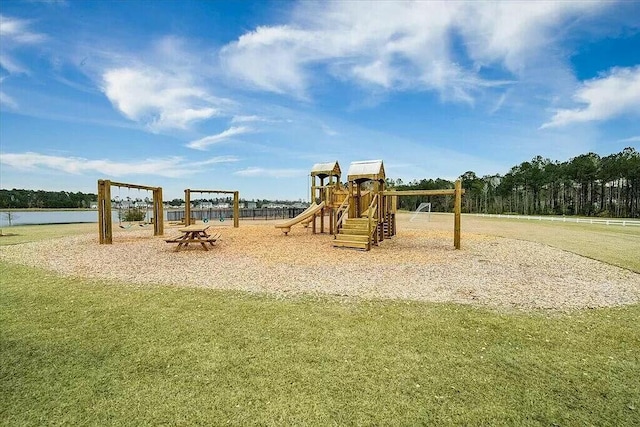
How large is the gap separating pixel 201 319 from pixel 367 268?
4.97 m

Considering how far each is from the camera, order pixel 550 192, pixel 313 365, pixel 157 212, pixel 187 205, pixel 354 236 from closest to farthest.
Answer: pixel 313 365 < pixel 354 236 < pixel 157 212 < pixel 187 205 < pixel 550 192

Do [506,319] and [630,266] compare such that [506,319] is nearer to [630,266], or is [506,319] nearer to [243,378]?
[243,378]

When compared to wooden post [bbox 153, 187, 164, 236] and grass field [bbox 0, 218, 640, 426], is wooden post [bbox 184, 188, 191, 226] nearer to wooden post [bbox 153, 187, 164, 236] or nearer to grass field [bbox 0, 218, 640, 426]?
wooden post [bbox 153, 187, 164, 236]

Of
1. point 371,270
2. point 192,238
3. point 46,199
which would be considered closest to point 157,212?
point 192,238

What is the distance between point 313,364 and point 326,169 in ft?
50.8

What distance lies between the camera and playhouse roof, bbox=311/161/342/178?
18453mm

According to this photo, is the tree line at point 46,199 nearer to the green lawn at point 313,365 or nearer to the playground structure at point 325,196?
the playground structure at point 325,196

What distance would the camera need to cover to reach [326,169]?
61.0ft

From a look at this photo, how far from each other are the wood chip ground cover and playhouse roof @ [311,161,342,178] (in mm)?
5949

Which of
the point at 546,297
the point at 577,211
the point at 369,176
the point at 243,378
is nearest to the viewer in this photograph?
the point at 243,378

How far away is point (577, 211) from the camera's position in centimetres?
5806

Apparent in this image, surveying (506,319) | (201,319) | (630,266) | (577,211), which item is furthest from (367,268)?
(577,211)

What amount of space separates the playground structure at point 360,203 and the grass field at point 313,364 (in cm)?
709

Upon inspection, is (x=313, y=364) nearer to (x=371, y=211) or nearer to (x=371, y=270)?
(x=371, y=270)
